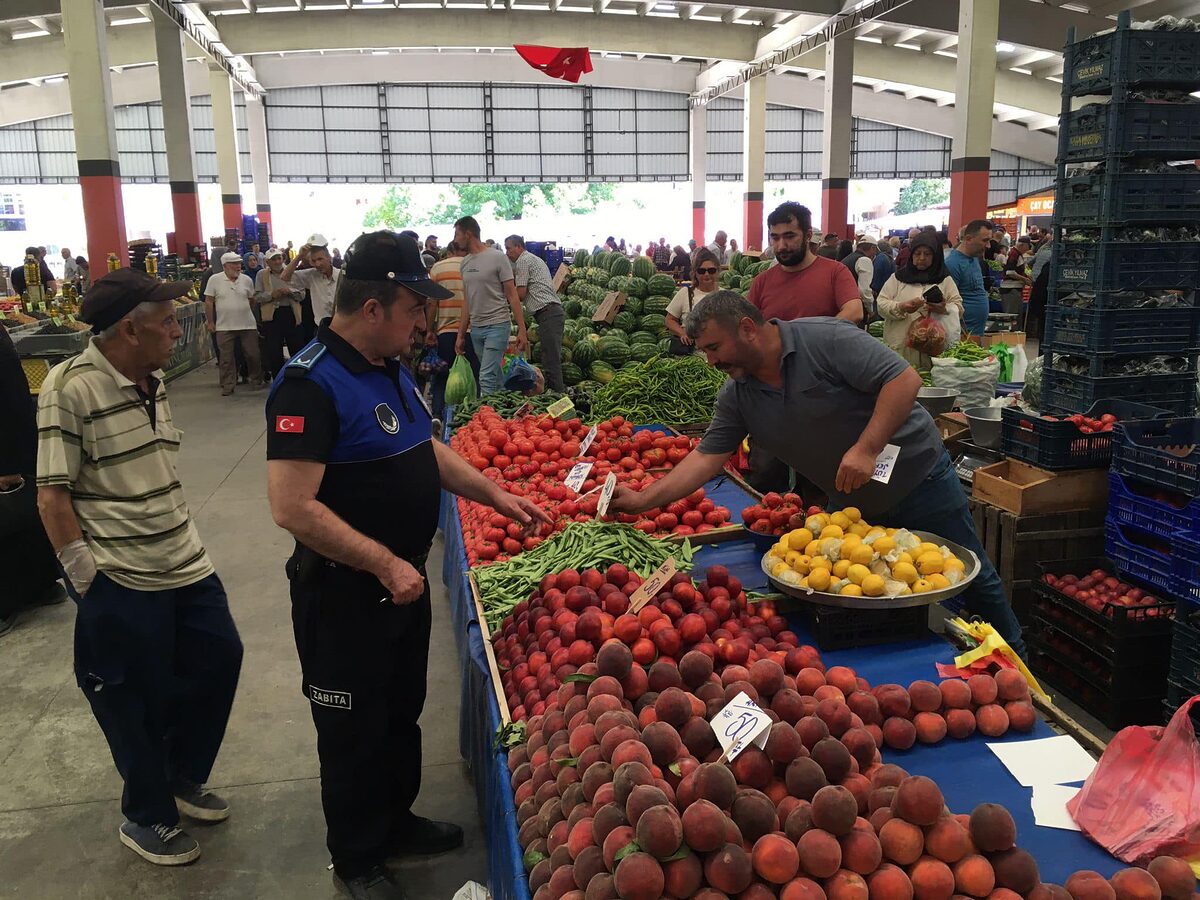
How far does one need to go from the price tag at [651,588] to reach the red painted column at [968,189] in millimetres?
13899

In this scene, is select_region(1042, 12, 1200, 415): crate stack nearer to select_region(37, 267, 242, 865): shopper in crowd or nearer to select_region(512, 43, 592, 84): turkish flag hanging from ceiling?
select_region(37, 267, 242, 865): shopper in crowd

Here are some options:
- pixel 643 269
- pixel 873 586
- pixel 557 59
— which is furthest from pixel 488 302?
pixel 557 59

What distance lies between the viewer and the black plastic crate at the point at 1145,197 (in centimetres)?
453

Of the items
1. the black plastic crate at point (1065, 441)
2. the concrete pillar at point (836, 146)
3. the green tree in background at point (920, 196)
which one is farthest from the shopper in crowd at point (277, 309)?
the green tree in background at point (920, 196)

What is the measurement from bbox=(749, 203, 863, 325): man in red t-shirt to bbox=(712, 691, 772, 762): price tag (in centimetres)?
343

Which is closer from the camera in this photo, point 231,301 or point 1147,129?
point 1147,129

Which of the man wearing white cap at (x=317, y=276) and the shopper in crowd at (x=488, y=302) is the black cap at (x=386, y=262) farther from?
the man wearing white cap at (x=317, y=276)

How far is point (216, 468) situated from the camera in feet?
27.9

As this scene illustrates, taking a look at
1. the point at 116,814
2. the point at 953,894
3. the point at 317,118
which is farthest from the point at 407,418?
the point at 317,118

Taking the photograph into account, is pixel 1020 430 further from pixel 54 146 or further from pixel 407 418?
pixel 54 146

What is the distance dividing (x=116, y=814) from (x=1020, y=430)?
14.2ft

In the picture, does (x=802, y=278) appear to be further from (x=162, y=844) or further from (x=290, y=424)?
(x=162, y=844)

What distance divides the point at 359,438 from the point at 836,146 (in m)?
20.0

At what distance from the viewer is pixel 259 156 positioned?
95.3ft
